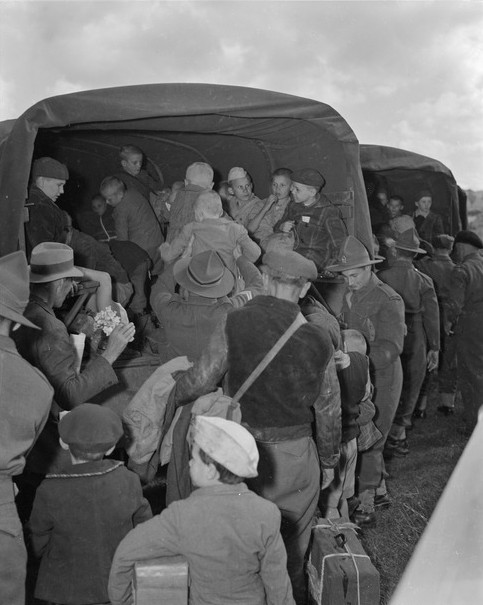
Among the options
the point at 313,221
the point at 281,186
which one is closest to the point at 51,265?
the point at 313,221

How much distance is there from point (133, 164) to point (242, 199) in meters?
1.30

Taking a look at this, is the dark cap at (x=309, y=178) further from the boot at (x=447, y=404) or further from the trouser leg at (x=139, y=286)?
the boot at (x=447, y=404)

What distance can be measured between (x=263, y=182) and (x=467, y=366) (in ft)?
10.4

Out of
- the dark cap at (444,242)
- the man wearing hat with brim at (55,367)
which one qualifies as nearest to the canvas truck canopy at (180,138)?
the man wearing hat with brim at (55,367)

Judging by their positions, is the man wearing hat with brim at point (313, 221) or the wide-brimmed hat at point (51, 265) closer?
the wide-brimmed hat at point (51, 265)

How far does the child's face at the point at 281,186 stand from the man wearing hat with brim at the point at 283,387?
429cm

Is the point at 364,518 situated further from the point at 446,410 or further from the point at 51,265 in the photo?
the point at 446,410

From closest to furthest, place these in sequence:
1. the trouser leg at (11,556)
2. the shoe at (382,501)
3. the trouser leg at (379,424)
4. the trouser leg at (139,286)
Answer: the trouser leg at (11,556) < the trouser leg at (379,424) < the shoe at (382,501) < the trouser leg at (139,286)

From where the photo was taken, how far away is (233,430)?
3.28 metres

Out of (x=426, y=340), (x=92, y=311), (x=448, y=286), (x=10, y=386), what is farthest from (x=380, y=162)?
(x=10, y=386)

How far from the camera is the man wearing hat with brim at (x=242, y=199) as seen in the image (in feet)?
29.3

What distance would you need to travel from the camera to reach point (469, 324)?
30.6ft

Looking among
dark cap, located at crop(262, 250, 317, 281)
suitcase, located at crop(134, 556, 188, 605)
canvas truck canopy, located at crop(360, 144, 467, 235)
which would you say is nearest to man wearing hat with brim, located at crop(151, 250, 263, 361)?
dark cap, located at crop(262, 250, 317, 281)

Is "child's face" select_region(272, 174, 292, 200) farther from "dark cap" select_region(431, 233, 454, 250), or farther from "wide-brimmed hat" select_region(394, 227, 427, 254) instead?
"dark cap" select_region(431, 233, 454, 250)
